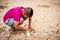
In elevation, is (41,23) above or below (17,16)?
below

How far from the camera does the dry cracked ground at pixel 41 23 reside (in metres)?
2.04

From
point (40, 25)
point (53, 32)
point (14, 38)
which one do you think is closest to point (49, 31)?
point (53, 32)

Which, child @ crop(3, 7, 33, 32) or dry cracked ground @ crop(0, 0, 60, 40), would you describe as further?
dry cracked ground @ crop(0, 0, 60, 40)

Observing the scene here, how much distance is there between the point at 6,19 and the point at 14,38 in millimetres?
292

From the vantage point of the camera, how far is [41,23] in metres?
2.43

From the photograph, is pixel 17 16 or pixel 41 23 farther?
pixel 41 23

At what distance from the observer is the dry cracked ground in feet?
6.69

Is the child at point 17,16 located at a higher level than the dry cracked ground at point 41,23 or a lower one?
higher

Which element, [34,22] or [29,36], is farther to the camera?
[34,22]

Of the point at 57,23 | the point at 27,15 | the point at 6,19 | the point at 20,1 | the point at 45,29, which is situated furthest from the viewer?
the point at 20,1

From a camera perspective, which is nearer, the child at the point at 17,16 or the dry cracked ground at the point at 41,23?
the child at the point at 17,16

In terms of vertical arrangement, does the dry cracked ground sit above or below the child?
below

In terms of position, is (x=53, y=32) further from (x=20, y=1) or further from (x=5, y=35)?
(x=20, y=1)

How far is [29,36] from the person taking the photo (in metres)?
2.04
